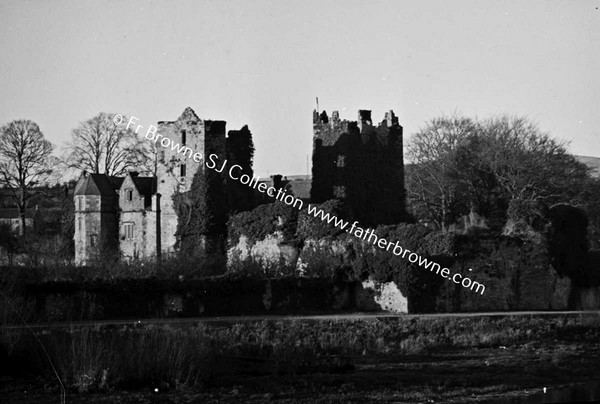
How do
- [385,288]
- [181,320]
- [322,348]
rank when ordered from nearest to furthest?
[322,348], [181,320], [385,288]

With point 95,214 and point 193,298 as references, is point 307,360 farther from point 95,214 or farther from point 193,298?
point 95,214

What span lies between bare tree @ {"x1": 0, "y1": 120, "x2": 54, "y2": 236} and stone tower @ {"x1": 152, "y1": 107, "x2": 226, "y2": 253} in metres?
9.10

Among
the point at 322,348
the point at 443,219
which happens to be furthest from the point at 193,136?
the point at 322,348

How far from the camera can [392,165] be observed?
5447cm

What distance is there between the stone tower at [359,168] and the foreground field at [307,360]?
15335 mm

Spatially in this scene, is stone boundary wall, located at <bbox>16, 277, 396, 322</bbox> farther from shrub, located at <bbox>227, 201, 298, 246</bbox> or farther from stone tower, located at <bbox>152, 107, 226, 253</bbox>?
stone tower, located at <bbox>152, 107, 226, 253</bbox>

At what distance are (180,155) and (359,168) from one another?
8.13 meters

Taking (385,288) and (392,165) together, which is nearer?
(385,288)

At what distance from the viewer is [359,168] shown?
5328 centimetres

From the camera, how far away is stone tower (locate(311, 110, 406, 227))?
52.8m

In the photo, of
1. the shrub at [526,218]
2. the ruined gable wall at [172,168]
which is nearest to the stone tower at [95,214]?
the ruined gable wall at [172,168]

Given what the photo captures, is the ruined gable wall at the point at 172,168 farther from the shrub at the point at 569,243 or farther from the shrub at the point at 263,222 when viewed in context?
the shrub at the point at 569,243

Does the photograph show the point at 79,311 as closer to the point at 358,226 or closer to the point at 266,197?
the point at 358,226

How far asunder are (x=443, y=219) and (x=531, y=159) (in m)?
5.14
